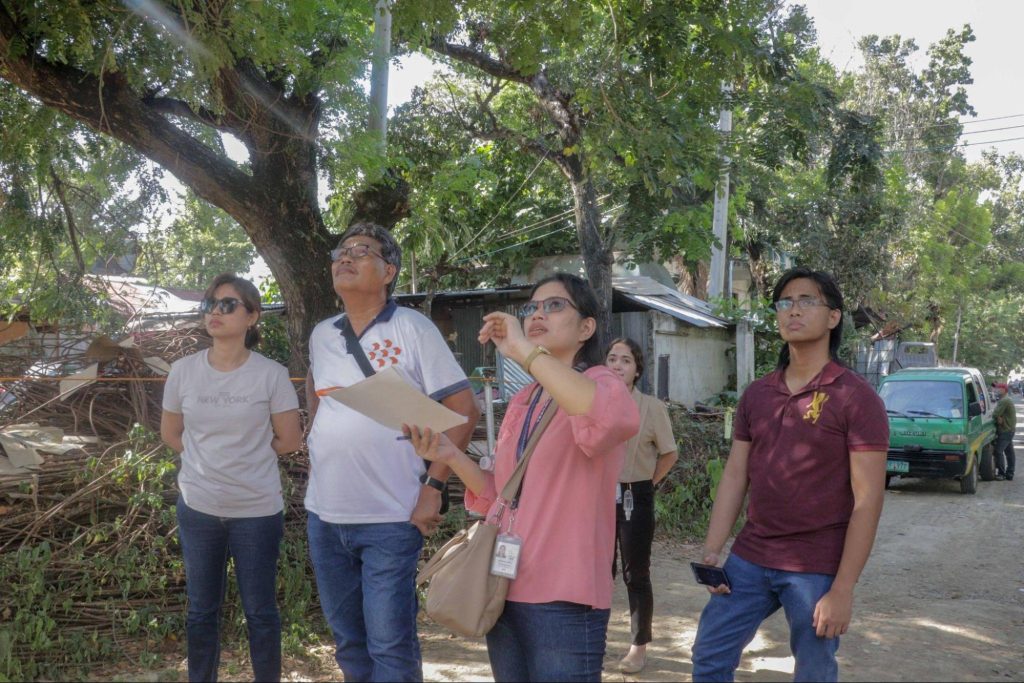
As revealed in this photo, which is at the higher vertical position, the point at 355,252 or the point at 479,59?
the point at 479,59

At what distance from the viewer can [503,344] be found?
2.74 meters

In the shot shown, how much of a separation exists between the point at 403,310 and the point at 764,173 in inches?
403

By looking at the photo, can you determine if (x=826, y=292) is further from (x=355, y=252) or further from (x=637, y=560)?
(x=637, y=560)

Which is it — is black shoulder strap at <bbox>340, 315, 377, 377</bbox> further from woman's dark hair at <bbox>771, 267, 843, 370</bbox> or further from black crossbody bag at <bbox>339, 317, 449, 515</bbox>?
woman's dark hair at <bbox>771, 267, 843, 370</bbox>

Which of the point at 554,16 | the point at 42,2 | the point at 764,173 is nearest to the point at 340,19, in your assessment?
the point at 554,16

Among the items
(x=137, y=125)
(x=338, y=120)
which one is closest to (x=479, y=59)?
(x=338, y=120)

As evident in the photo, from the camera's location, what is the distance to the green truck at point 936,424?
553 inches

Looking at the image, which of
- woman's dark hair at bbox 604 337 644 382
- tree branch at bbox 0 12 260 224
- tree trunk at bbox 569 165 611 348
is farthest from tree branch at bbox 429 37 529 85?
woman's dark hair at bbox 604 337 644 382

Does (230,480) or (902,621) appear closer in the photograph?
(230,480)

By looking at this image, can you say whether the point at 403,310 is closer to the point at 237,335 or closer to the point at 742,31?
the point at 237,335

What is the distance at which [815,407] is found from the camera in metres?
3.20

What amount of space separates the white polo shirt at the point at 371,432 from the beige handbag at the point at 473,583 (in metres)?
0.69

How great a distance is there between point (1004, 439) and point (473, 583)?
16.6 metres

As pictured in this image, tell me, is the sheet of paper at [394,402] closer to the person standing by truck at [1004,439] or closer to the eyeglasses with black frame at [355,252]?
the eyeglasses with black frame at [355,252]
